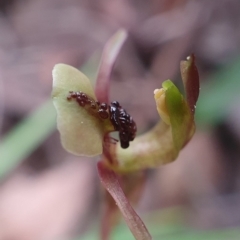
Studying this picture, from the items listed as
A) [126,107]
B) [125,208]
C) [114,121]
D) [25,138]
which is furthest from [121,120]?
[126,107]

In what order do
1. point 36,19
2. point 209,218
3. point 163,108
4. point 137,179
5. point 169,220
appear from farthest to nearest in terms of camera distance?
point 36,19, point 209,218, point 169,220, point 137,179, point 163,108

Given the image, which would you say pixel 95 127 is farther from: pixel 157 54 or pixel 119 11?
pixel 119 11

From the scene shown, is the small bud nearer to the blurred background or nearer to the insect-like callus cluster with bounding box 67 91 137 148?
the insect-like callus cluster with bounding box 67 91 137 148

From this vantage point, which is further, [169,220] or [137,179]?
[169,220]

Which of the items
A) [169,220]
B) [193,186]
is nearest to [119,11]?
[193,186]

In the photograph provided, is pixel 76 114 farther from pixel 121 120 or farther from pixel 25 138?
pixel 25 138

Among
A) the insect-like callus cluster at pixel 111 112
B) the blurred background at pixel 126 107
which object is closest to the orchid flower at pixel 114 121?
the insect-like callus cluster at pixel 111 112

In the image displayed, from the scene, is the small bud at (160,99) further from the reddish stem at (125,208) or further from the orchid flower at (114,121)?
the reddish stem at (125,208)
